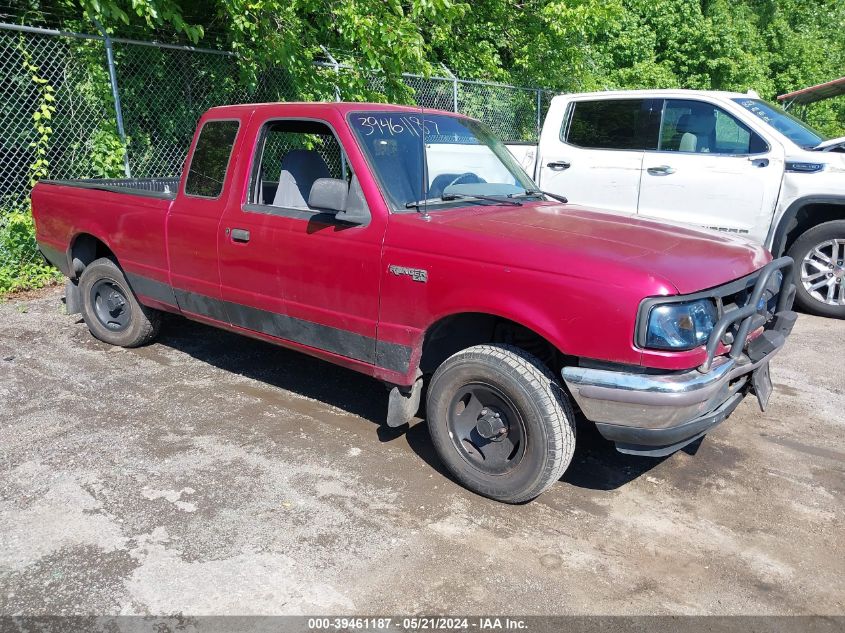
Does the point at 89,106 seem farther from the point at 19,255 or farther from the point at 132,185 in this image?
the point at 132,185

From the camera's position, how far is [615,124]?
7730mm

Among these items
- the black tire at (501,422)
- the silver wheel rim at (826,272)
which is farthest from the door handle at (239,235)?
the silver wheel rim at (826,272)

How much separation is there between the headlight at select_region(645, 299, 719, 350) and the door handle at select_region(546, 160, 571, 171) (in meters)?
5.07

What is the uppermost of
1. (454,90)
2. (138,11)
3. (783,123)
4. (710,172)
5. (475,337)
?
(138,11)

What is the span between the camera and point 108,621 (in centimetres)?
271

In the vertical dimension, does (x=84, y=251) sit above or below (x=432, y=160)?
below

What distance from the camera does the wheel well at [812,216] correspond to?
6711 mm

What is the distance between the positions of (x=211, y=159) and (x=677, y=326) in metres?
3.22

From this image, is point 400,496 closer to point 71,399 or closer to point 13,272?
point 71,399

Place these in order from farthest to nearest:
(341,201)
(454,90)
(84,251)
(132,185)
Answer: (454,90) < (132,185) < (84,251) < (341,201)

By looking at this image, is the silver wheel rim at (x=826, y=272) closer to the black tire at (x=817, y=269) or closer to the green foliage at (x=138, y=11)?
the black tire at (x=817, y=269)

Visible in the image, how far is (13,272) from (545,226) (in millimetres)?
6508

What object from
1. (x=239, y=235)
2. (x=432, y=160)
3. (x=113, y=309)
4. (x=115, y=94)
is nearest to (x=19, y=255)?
(x=115, y=94)

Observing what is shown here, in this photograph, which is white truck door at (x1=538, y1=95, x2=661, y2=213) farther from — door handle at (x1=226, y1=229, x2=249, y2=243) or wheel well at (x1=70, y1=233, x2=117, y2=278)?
wheel well at (x1=70, y1=233, x2=117, y2=278)
